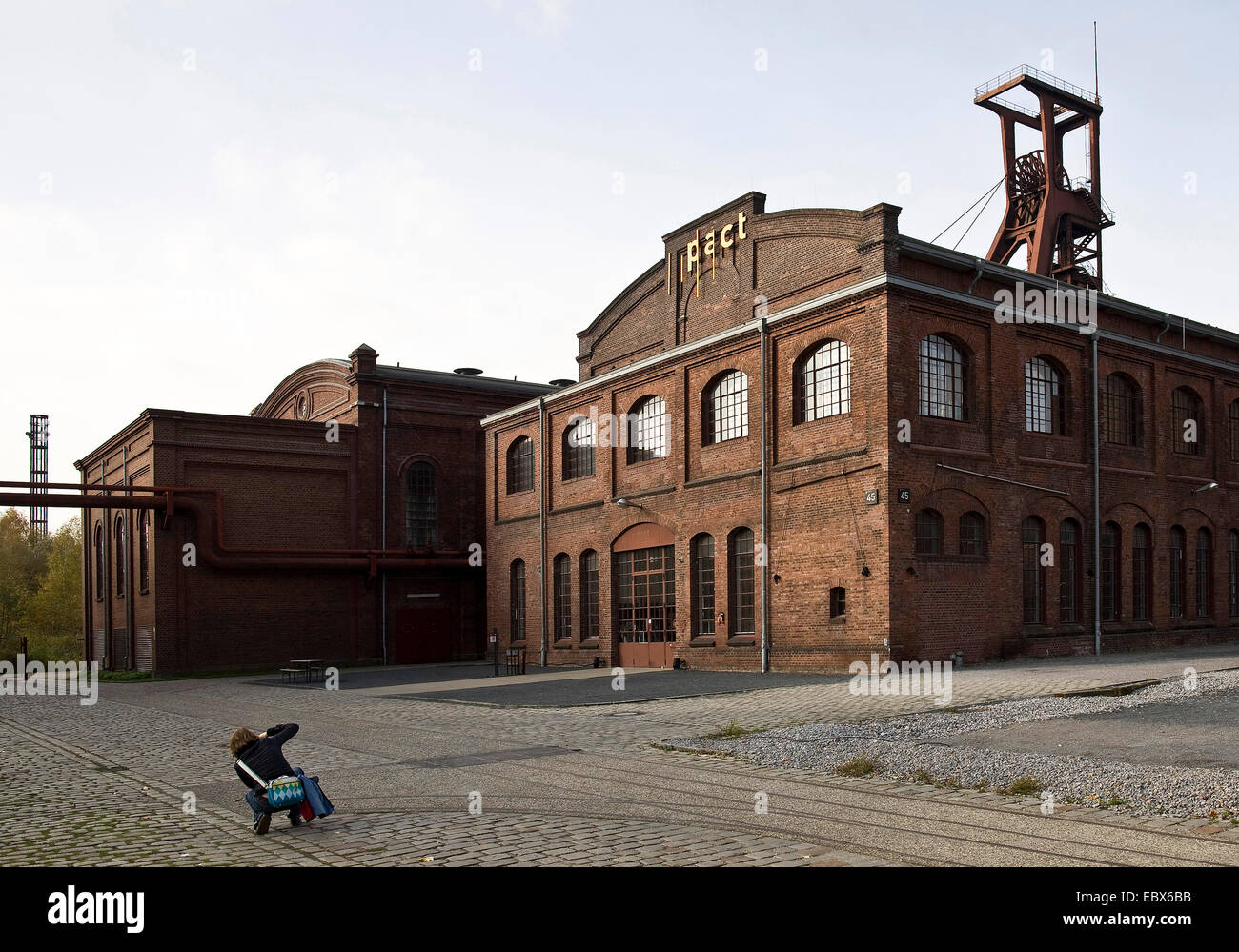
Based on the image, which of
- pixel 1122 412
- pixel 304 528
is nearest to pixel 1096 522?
pixel 1122 412

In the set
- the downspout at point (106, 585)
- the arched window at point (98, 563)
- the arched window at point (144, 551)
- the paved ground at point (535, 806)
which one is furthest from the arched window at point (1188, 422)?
the arched window at point (98, 563)

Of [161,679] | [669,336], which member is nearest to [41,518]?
[161,679]

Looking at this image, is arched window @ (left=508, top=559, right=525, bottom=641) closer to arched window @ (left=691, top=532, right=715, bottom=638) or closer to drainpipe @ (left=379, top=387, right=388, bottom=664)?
drainpipe @ (left=379, top=387, right=388, bottom=664)

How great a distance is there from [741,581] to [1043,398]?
8376 mm

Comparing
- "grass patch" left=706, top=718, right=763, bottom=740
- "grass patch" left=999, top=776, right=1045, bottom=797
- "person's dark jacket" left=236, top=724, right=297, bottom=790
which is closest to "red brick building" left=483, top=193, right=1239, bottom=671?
"grass patch" left=706, top=718, right=763, bottom=740

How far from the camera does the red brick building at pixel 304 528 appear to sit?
3494cm

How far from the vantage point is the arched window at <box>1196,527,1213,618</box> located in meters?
29.7

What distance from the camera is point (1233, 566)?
30.8m

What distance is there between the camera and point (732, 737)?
42.3 feet

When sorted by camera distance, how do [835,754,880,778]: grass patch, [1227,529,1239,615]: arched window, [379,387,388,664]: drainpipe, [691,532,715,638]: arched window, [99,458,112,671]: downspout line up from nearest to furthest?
[835,754,880,778]: grass patch
[691,532,715,638]: arched window
[1227,529,1239,615]: arched window
[379,387,388,664]: drainpipe
[99,458,112,671]: downspout

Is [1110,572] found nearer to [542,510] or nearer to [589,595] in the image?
[589,595]

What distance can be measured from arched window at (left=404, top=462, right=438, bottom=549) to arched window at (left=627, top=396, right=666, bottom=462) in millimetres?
11651

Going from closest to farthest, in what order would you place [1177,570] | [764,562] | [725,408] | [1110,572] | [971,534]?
[971,534] < [764,562] < [1110,572] < [725,408] < [1177,570]
